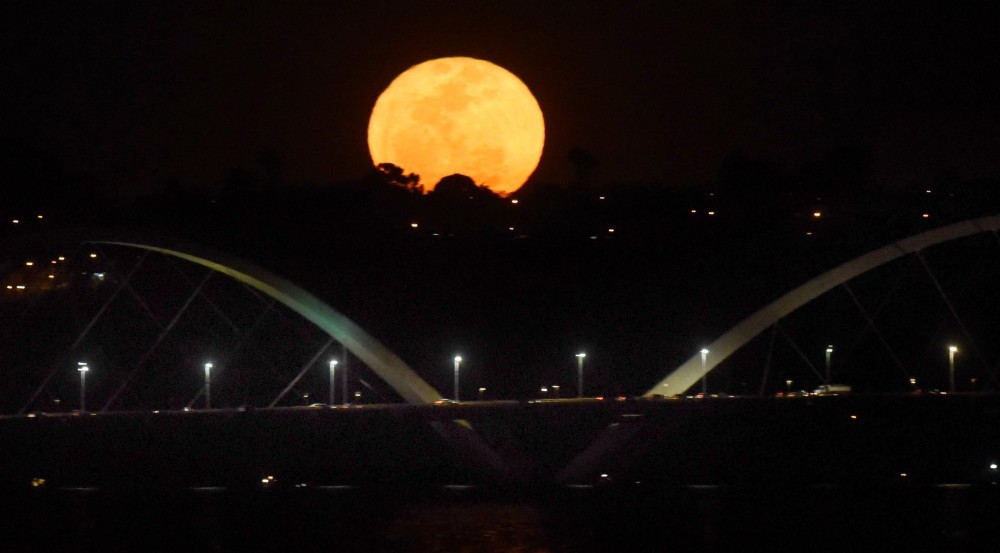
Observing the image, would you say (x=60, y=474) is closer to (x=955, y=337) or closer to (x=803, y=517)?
(x=803, y=517)

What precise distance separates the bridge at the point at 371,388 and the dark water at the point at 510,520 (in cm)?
273

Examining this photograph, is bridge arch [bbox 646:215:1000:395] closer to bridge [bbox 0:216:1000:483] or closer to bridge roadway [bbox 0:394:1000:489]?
bridge [bbox 0:216:1000:483]

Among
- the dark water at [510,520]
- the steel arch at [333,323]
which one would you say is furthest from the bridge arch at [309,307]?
the dark water at [510,520]

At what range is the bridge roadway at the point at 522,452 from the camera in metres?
72.4

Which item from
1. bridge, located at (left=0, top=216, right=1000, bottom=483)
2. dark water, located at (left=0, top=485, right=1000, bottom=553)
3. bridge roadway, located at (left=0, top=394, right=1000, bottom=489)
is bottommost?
dark water, located at (left=0, top=485, right=1000, bottom=553)

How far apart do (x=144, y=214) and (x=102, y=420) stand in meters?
38.3

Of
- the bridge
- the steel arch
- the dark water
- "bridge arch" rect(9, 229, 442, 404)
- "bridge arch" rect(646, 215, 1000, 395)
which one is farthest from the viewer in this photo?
the steel arch

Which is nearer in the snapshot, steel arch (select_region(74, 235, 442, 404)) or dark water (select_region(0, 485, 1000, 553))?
dark water (select_region(0, 485, 1000, 553))

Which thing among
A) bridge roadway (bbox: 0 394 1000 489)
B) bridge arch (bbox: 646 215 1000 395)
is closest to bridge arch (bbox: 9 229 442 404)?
bridge roadway (bbox: 0 394 1000 489)

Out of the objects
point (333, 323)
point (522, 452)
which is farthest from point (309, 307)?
point (522, 452)

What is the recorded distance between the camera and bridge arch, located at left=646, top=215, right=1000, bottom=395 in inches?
2928

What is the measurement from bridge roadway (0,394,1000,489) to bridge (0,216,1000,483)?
0.46 ft

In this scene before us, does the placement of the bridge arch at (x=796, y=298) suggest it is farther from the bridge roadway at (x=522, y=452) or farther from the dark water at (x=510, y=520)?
the dark water at (x=510, y=520)

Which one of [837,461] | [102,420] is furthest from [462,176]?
[102,420]
